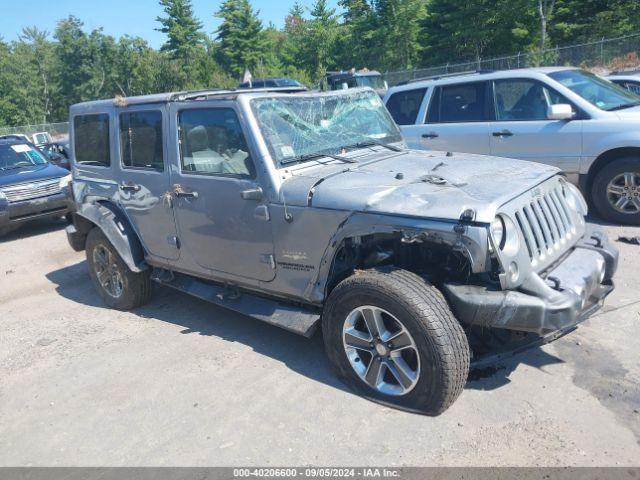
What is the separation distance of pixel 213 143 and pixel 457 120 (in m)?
4.44

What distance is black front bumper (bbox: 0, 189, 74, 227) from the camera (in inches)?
365

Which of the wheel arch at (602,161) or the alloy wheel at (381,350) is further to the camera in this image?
the wheel arch at (602,161)

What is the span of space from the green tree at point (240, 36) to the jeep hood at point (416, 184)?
48.3m

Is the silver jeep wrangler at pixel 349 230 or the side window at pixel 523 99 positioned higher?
the side window at pixel 523 99

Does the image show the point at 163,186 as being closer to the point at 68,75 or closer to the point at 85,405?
the point at 85,405

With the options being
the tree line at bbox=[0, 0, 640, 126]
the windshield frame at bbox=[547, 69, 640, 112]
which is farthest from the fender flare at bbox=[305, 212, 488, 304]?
the tree line at bbox=[0, 0, 640, 126]

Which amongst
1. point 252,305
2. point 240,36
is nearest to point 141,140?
point 252,305

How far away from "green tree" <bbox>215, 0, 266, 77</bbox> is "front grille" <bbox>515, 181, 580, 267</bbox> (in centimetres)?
4884

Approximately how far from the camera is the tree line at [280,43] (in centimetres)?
3136

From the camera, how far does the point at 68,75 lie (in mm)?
58531

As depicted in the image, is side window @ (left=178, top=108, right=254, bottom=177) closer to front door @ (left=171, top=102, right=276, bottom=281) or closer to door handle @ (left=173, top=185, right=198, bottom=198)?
front door @ (left=171, top=102, right=276, bottom=281)

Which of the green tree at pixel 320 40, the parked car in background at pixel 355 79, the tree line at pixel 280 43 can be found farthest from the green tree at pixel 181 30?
the parked car in background at pixel 355 79

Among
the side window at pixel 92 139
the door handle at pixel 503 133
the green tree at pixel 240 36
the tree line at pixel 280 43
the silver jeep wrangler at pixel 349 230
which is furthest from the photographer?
the green tree at pixel 240 36

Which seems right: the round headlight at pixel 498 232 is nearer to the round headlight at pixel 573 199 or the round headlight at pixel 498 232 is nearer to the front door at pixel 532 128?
the round headlight at pixel 573 199
